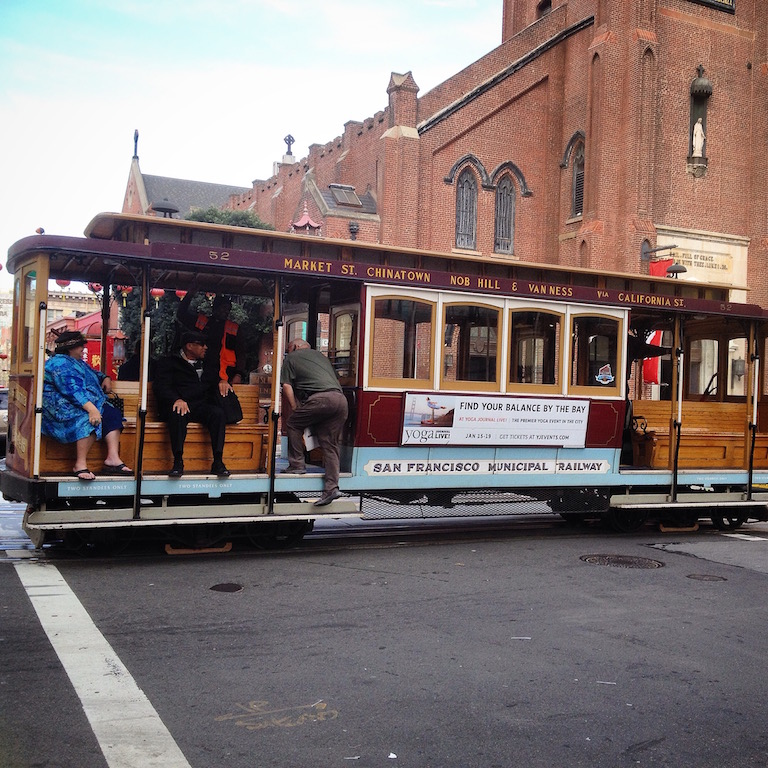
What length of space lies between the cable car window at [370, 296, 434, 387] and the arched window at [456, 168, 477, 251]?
21772 millimetres

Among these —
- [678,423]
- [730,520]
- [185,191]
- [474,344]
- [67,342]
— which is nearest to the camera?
[67,342]

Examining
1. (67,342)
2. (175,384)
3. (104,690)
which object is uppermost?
(67,342)

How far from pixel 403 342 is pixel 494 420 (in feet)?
4.76

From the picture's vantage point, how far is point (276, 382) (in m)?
9.48

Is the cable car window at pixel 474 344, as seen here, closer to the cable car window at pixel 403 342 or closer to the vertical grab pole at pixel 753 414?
the cable car window at pixel 403 342

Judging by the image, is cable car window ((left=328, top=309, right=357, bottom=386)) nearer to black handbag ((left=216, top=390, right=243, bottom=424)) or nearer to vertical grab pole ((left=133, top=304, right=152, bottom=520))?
black handbag ((left=216, top=390, right=243, bottom=424))

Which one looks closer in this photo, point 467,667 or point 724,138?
point 467,667

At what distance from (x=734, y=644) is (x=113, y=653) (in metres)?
4.42

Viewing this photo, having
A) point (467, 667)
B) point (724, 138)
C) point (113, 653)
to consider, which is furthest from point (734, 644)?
point (724, 138)

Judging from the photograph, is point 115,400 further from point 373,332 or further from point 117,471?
point 373,332

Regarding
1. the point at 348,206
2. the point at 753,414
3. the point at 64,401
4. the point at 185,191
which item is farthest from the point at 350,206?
the point at 185,191

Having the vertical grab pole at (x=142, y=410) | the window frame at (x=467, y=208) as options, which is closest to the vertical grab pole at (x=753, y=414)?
the vertical grab pole at (x=142, y=410)

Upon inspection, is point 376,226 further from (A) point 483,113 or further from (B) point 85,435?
(B) point 85,435

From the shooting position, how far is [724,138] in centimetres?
3341
